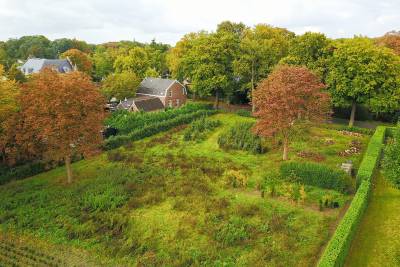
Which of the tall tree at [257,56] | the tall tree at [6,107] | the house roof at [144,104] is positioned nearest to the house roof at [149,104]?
the house roof at [144,104]

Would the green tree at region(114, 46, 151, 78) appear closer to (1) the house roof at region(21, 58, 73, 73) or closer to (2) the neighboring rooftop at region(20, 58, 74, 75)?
(2) the neighboring rooftop at region(20, 58, 74, 75)

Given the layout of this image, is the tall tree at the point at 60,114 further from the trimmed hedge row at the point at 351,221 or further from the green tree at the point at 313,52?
the green tree at the point at 313,52

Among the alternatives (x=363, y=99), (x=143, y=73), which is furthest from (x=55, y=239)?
(x=143, y=73)

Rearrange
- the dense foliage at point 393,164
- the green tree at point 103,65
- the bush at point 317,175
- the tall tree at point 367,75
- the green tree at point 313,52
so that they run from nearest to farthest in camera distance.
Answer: the dense foliage at point 393,164 → the bush at point 317,175 → the tall tree at point 367,75 → the green tree at point 313,52 → the green tree at point 103,65

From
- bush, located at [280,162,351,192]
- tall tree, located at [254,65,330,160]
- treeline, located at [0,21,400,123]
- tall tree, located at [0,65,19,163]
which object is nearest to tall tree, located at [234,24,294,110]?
treeline, located at [0,21,400,123]

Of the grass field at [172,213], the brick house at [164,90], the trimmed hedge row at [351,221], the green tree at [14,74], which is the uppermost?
the green tree at [14,74]

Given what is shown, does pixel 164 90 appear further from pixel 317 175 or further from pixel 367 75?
pixel 317 175

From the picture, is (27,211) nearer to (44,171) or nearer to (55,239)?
(55,239)
